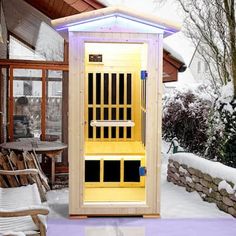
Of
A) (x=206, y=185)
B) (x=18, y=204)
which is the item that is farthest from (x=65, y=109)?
(x=18, y=204)

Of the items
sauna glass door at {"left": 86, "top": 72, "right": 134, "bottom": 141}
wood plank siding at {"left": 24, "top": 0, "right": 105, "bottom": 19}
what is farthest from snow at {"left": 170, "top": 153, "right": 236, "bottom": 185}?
wood plank siding at {"left": 24, "top": 0, "right": 105, "bottom": 19}

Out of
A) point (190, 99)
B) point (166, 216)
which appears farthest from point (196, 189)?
point (190, 99)

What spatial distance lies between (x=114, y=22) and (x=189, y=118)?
722 cm

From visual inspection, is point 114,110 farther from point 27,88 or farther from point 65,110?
point 27,88

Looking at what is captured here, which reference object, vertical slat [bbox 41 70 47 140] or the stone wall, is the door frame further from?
vertical slat [bbox 41 70 47 140]

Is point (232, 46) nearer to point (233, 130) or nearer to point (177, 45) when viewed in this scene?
point (233, 130)

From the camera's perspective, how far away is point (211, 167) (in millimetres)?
6457

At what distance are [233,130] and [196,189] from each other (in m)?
1.93

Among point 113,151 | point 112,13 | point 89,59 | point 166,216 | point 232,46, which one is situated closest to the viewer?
point 112,13

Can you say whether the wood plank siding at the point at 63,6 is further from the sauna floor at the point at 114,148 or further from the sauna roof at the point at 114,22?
the sauna floor at the point at 114,148

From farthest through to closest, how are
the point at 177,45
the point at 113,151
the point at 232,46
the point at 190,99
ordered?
the point at 177,45 → the point at 190,99 → the point at 232,46 → the point at 113,151

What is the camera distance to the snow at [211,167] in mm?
6036

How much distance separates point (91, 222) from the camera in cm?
555

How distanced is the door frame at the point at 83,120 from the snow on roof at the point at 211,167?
39.5 inches
